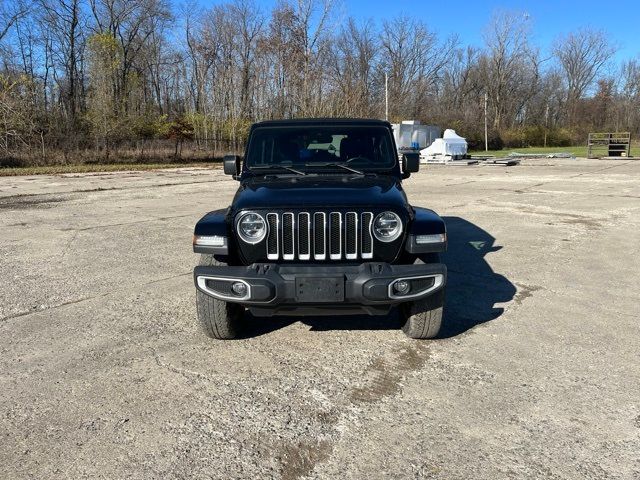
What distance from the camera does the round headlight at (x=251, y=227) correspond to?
3691mm

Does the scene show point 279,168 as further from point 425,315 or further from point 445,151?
point 445,151

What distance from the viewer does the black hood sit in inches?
146

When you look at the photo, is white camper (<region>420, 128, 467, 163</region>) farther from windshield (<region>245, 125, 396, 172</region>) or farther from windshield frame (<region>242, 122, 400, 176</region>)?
windshield (<region>245, 125, 396, 172</region>)

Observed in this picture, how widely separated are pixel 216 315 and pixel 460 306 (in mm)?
2428

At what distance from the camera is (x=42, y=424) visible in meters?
2.95

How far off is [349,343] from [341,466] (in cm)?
155

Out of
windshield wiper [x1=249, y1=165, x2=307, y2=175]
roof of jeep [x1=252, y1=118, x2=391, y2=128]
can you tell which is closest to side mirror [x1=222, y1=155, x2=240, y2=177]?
windshield wiper [x1=249, y1=165, x2=307, y2=175]

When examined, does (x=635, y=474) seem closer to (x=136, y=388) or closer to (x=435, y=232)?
(x=435, y=232)

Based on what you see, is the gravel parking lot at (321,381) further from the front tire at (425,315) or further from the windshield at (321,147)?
the windshield at (321,147)

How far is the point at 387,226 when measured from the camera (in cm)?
372

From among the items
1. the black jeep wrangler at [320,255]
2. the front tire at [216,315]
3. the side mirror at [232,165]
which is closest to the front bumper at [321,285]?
the black jeep wrangler at [320,255]

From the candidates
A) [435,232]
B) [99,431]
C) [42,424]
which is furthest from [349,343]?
[42,424]

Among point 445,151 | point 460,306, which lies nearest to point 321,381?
point 460,306

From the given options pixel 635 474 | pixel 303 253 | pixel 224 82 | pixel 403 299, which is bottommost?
pixel 635 474
